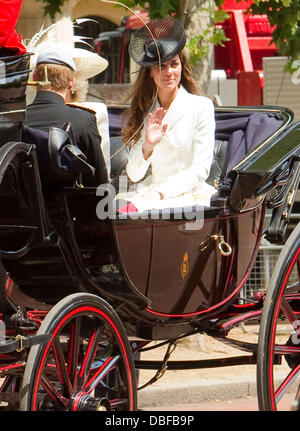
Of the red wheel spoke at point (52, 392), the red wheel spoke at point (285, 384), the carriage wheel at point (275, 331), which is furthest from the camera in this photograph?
the red wheel spoke at point (285, 384)

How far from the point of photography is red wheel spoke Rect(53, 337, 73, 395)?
371 cm

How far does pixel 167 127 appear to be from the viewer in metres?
4.86

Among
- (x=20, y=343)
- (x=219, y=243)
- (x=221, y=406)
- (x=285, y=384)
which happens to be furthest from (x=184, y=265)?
(x=221, y=406)

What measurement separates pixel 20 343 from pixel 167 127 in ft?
5.58

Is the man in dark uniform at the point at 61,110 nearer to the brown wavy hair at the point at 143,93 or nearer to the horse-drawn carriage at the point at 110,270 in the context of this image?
the horse-drawn carriage at the point at 110,270

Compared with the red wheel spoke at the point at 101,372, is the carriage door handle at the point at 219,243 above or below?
above

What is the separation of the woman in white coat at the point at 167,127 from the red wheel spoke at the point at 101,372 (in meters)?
0.86

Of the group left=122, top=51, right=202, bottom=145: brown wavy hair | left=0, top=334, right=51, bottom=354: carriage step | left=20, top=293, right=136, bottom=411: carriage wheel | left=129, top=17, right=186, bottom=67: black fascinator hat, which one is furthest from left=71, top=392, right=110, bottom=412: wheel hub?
left=129, top=17, right=186, bottom=67: black fascinator hat

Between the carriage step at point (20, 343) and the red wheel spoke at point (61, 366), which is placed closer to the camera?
the carriage step at point (20, 343)

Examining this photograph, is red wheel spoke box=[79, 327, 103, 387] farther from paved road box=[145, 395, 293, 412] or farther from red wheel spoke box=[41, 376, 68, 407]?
paved road box=[145, 395, 293, 412]

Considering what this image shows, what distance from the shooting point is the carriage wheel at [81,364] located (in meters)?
3.54

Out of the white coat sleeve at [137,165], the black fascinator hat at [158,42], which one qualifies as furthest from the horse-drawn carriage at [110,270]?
the black fascinator hat at [158,42]

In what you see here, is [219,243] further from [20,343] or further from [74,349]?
[20,343]
